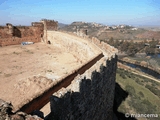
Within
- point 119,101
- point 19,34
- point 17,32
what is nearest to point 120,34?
point 19,34

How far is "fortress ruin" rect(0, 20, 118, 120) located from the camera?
424 centimetres

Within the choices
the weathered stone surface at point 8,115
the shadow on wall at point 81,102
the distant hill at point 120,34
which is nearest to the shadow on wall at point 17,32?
the shadow on wall at point 81,102

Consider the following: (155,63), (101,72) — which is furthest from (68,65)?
(155,63)

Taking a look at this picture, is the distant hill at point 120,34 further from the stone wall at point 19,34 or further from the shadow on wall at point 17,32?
the shadow on wall at point 17,32

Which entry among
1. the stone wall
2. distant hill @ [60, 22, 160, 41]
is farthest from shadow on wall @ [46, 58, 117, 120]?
distant hill @ [60, 22, 160, 41]

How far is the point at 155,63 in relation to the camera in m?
42.7

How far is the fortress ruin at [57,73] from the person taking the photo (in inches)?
167

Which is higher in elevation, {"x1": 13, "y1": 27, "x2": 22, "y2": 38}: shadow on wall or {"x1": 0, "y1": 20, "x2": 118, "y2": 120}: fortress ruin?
{"x1": 13, "y1": 27, "x2": 22, "y2": 38}: shadow on wall

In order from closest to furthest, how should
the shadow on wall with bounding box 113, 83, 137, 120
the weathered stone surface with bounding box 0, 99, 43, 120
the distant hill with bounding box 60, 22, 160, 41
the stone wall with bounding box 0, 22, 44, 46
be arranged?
the weathered stone surface with bounding box 0, 99, 43, 120, the shadow on wall with bounding box 113, 83, 137, 120, the stone wall with bounding box 0, 22, 44, 46, the distant hill with bounding box 60, 22, 160, 41

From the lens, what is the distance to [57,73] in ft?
Result: 36.9

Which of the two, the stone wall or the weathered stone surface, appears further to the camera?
the stone wall

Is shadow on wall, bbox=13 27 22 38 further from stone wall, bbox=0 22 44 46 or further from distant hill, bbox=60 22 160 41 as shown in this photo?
distant hill, bbox=60 22 160 41

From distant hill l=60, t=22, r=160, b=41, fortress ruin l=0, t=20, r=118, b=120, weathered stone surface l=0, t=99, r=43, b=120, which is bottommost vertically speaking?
distant hill l=60, t=22, r=160, b=41

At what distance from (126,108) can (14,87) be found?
26.3 feet
